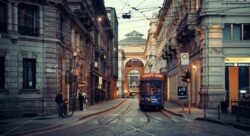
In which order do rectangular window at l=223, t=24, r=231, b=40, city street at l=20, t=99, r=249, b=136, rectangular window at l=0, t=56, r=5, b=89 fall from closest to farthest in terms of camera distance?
city street at l=20, t=99, r=249, b=136
rectangular window at l=0, t=56, r=5, b=89
rectangular window at l=223, t=24, r=231, b=40

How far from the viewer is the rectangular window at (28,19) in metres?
28.2

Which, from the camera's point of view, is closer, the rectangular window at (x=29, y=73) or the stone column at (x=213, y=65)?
the rectangular window at (x=29, y=73)

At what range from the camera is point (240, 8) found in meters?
35.0

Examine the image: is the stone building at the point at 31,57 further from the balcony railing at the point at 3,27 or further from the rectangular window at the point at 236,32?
the rectangular window at the point at 236,32

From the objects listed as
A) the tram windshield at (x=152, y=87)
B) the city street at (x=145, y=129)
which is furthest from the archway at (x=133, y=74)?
the city street at (x=145, y=129)

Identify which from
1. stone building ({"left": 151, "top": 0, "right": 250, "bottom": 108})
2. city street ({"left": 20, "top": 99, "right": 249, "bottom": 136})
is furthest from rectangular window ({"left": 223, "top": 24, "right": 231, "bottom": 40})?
city street ({"left": 20, "top": 99, "right": 249, "bottom": 136})

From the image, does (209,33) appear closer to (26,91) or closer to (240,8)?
(240,8)

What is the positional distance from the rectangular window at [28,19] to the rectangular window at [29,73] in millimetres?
1906

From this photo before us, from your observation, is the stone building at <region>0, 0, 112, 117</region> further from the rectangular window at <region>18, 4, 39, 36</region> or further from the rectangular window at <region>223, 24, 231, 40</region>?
the rectangular window at <region>223, 24, 231, 40</region>

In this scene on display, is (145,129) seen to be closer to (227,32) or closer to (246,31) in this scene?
(227,32)

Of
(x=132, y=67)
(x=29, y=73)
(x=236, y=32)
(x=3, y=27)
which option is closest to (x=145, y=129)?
(x=29, y=73)

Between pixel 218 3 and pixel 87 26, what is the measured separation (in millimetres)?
15675

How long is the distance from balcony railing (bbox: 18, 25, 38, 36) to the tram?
1330cm

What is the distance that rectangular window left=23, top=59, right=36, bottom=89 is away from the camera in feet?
92.4
